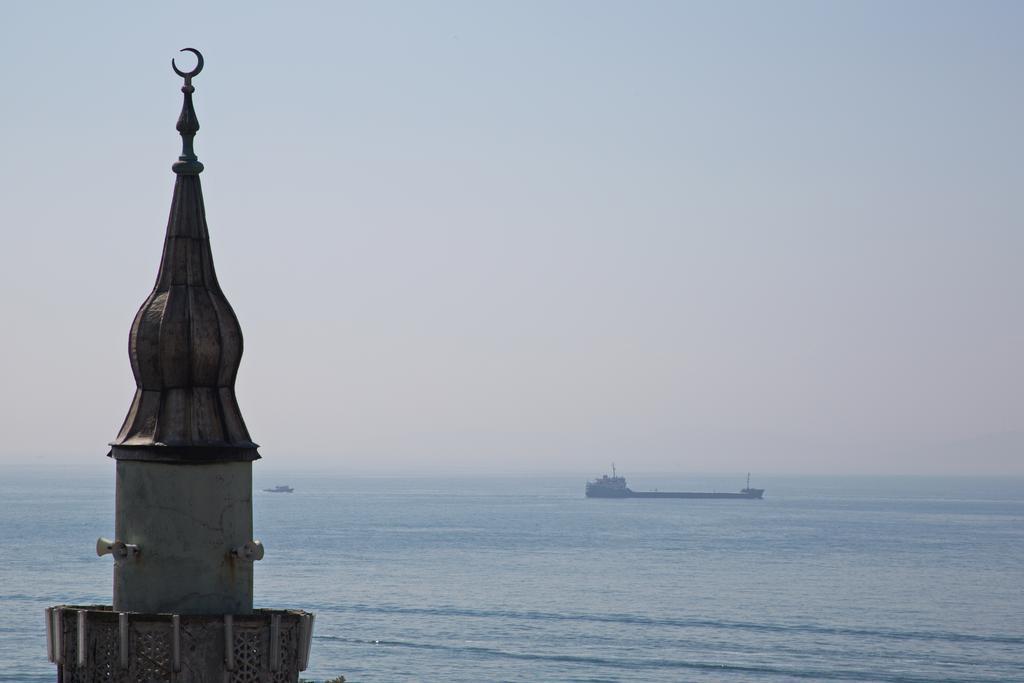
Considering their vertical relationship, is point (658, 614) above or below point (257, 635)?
below

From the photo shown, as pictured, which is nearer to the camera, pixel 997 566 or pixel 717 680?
pixel 717 680

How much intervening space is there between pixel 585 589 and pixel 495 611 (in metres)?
17.9

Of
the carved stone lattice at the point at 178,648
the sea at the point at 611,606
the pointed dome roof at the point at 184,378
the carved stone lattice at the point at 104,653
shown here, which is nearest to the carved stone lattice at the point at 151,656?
the carved stone lattice at the point at 178,648

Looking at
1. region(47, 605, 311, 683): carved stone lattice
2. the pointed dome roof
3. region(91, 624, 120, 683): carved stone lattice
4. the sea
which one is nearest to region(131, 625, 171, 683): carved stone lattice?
region(47, 605, 311, 683): carved stone lattice

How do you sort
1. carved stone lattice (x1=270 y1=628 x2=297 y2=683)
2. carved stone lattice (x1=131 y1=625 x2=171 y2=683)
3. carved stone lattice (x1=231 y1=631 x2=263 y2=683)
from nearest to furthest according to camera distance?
carved stone lattice (x1=131 y1=625 x2=171 y2=683) < carved stone lattice (x1=231 y1=631 x2=263 y2=683) < carved stone lattice (x1=270 y1=628 x2=297 y2=683)

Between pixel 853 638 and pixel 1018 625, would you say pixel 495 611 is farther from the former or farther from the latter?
pixel 1018 625

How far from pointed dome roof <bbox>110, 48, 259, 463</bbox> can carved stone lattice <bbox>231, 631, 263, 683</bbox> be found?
125 cm

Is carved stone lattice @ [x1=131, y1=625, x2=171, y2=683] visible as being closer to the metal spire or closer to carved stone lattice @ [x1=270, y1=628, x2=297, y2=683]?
carved stone lattice @ [x1=270, y1=628, x2=297, y2=683]

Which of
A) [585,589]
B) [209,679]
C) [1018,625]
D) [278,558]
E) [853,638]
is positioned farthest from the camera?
[278,558]

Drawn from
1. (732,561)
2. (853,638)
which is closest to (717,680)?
(853,638)

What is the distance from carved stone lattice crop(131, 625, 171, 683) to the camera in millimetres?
10570

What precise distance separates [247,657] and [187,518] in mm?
1062

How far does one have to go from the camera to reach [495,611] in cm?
10781

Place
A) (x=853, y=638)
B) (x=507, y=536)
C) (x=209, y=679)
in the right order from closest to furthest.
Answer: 1. (x=209, y=679)
2. (x=853, y=638)
3. (x=507, y=536)
